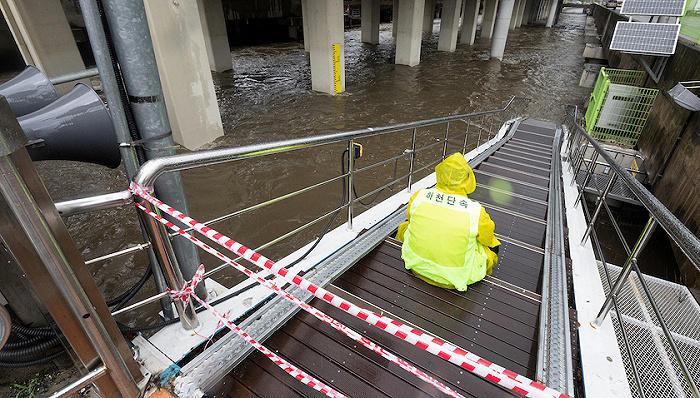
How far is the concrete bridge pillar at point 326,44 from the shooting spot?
38.8 ft

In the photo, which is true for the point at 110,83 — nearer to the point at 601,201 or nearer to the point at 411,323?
the point at 411,323

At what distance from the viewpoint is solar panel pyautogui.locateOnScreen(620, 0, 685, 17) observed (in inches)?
324

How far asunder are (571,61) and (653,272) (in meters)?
21.9

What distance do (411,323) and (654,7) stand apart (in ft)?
38.7

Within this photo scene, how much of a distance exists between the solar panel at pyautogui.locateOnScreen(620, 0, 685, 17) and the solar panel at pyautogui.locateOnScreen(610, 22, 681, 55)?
33 centimetres

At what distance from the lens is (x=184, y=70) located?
26.7ft

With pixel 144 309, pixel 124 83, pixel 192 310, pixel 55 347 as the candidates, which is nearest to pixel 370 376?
pixel 192 310

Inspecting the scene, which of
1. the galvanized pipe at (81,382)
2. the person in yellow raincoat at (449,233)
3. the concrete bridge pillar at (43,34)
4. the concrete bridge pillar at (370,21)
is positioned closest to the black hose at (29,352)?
the galvanized pipe at (81,382)

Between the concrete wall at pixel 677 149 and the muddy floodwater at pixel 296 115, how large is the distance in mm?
5570

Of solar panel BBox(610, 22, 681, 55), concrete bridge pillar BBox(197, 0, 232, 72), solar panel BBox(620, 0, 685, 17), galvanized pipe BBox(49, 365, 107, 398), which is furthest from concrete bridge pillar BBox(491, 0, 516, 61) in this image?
galvanized pipe BBox(49, 365, 107, 398)

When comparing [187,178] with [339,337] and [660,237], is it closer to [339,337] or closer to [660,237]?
[339,337]

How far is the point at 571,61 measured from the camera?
74.4 ft

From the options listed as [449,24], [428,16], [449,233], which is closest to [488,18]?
[428,16]

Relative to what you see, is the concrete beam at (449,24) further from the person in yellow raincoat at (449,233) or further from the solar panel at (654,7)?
the person in yellow raincoat at (449,233)
